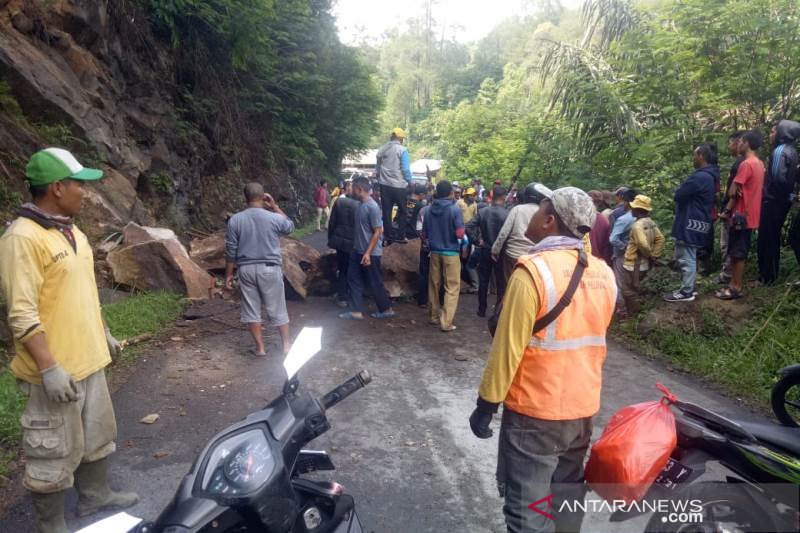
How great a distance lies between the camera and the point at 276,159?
17891 millimetres

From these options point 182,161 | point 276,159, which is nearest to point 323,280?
point 182,161

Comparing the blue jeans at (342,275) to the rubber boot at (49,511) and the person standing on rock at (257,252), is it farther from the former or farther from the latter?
the rubber boot at (49,511)

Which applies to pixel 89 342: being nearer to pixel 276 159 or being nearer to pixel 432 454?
pixel 432 454

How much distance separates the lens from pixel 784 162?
246 inches

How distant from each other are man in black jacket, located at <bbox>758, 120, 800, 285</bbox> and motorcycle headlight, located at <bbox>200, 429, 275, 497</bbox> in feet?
22.1

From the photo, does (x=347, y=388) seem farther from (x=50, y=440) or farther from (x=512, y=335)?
(x=50, y=440)

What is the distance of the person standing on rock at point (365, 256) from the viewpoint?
25.4 ft

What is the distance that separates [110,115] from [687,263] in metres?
9.71

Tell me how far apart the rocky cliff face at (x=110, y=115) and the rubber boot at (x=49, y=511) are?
17.4ft

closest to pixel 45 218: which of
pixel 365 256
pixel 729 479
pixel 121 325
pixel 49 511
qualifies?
pixel 49 511

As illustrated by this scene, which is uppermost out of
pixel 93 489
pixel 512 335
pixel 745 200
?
pixel 745 200

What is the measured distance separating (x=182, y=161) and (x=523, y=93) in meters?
18.2

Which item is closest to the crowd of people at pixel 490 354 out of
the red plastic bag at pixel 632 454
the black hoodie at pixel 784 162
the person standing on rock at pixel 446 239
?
the red plastic bag at pixel 632 454

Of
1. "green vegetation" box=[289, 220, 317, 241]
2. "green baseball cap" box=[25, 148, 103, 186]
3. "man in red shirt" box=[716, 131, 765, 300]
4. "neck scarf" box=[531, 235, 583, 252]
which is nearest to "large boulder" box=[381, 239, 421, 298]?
"man in red shirt" box=[716, 131, 765, 300]
